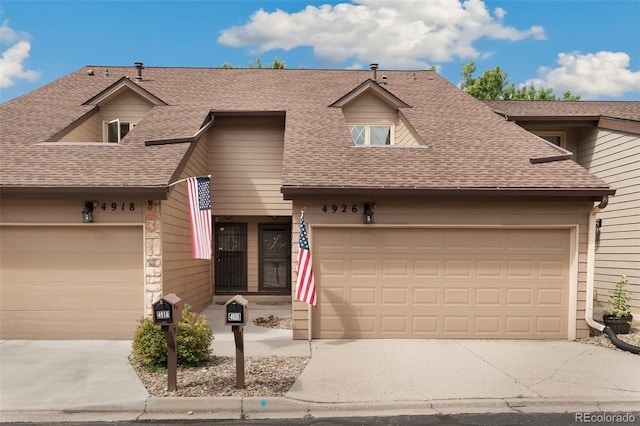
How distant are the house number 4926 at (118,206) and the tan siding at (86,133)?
3166mm

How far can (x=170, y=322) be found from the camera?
6.07 m

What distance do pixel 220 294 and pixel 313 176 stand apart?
6.35m

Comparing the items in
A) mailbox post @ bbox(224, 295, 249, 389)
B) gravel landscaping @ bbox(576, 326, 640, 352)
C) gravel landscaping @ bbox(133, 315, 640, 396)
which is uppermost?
mailbox post @ bbox(224, 295, 249, 389)

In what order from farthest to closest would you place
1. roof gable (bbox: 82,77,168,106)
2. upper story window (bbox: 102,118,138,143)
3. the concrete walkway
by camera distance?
upper story window (bbox: 102,118,138,143) → roof gable (bbox: 82,77,168,106) → the concrete walkway

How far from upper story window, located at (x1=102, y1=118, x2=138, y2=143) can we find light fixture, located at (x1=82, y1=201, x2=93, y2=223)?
4730mm

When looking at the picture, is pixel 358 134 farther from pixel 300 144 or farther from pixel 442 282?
pixel 442 282

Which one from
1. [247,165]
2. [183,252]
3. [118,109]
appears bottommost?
[183,252]

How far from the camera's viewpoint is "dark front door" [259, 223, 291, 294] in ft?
46.3

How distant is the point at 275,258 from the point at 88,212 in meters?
6.18

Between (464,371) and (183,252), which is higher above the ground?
(183,252)

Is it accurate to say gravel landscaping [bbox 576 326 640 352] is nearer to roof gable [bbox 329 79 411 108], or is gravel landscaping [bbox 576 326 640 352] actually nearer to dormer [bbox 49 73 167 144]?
roof gable [bbox 329 79 411 108]
